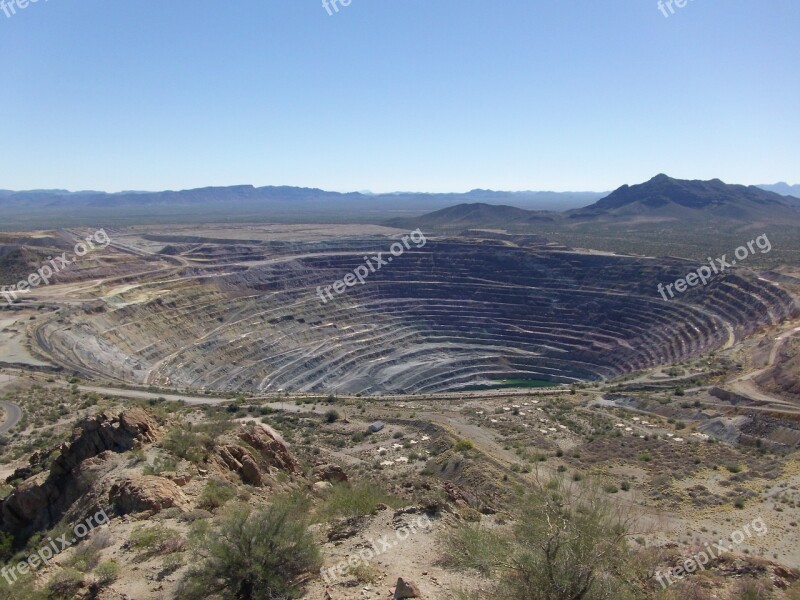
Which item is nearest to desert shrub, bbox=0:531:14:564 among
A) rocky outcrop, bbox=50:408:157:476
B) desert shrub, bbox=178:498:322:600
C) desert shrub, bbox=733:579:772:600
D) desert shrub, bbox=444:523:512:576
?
rocky outcrop, bbox=50:408:157:476

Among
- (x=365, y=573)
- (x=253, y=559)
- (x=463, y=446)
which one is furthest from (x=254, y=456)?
(x=463, y=446)

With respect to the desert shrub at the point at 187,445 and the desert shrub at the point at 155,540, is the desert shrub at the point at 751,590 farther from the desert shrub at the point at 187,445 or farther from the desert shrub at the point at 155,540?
the desert shrub at the point at 187,445

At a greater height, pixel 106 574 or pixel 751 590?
pixel 106 574

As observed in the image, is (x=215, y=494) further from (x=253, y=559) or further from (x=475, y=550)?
(x=475, y=550)

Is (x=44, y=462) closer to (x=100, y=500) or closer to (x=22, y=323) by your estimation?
(x=100, y=500)

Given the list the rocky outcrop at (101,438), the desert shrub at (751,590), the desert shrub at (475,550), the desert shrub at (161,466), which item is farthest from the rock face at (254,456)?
the desert shrub at (751,590)

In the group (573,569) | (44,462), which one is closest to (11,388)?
(44,462)
